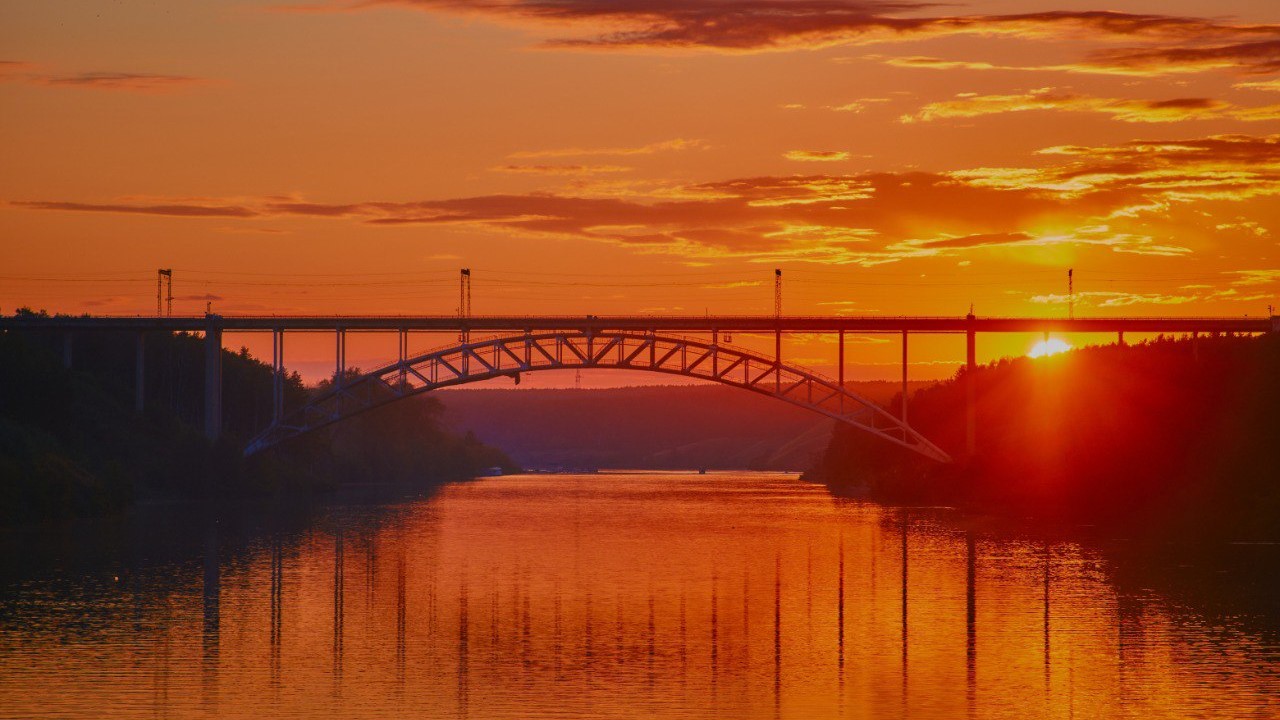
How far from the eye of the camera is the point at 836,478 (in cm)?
13562

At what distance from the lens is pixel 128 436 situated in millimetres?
98438

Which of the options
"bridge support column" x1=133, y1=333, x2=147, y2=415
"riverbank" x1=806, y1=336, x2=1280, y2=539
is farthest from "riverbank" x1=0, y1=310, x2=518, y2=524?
"riverbank" x1=806, y1=336, x2=1280, y2=539

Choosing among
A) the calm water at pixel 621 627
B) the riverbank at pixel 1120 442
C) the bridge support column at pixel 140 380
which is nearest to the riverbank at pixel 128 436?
the bridge support column at pixel 140 380

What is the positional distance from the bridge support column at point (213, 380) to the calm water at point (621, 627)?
3320cm

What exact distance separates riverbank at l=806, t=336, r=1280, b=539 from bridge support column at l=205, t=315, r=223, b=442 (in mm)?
44324

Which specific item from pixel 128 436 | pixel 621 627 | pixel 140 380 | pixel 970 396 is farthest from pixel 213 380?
pixel 621 627

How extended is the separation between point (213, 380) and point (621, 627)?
69560 mm

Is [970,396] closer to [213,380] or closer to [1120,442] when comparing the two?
[1120,442]

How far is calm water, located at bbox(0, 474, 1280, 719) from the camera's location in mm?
32094

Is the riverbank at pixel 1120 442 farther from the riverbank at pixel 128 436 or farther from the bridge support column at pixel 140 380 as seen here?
the bridge support column at pixel 140 380

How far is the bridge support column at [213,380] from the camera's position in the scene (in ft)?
344

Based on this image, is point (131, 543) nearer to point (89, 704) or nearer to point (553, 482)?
point (89, 704)

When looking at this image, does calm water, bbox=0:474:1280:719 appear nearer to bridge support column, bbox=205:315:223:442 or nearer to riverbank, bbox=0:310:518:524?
riverbank, bbox=0:310:518:524

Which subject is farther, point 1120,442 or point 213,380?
point 213,380
